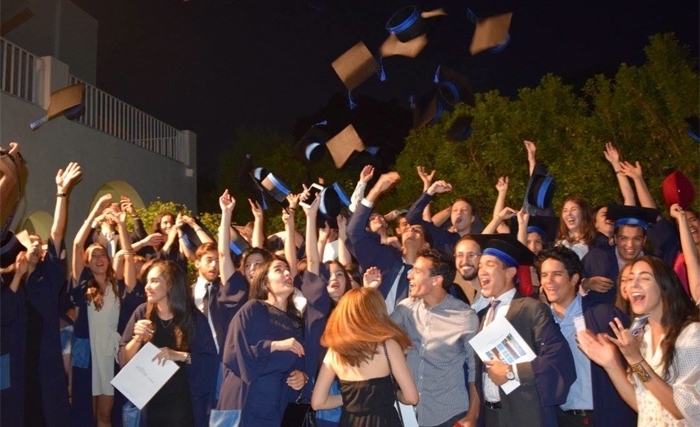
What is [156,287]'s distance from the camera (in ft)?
18.6

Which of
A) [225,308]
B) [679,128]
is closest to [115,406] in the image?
[225,308]

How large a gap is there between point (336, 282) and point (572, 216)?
203 centimetres

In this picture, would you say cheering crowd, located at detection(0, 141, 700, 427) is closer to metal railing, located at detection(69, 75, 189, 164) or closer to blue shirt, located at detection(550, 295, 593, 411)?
blue shirt, located at detection(550, 295, 593, 411)

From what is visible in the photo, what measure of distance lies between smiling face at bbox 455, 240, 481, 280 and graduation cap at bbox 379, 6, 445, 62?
77.5 inches

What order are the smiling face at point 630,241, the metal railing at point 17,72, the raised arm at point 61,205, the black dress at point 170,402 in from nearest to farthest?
the black dress at point 170,402, the smiling face at point 630,241, the raised arm at point 61,205, the metal railing at point 17,72

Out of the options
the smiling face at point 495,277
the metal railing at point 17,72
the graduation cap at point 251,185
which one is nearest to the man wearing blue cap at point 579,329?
the smiling face at point 495,277

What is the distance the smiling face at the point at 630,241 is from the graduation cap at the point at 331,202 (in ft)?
Result: 8.03

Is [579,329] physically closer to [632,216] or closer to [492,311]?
[492,311]

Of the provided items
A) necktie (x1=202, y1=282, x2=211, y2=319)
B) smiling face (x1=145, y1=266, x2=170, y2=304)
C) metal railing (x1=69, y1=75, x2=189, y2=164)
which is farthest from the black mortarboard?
metal railing (x1=69, y1=75, x2=189, y2=164)

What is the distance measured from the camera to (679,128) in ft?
44.5

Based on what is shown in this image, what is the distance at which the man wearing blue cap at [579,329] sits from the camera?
4.73 metres

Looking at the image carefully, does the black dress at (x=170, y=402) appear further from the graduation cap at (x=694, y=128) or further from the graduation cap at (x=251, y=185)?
the graduation cap at (x=694, y=128)

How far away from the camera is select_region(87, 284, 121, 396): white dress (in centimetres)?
691

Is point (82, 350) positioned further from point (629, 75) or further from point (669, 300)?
point (629, 75)
